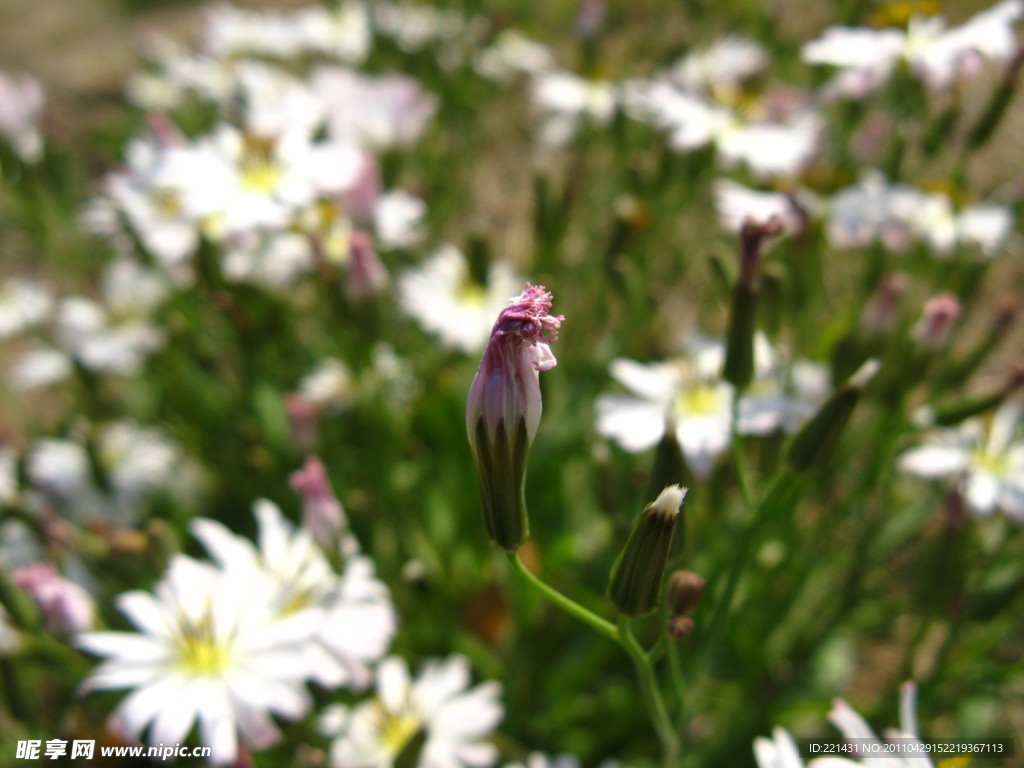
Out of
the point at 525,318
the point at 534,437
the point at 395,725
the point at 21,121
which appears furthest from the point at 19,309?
the point at 525,318

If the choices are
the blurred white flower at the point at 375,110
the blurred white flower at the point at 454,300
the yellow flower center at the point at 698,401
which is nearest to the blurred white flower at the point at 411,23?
the blurred white flower at the point at 375,110

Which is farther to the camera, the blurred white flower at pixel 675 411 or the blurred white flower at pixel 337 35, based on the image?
the blurred white flower at pixel 337 35

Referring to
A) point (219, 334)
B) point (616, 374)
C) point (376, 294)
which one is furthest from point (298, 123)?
point (616, 374)

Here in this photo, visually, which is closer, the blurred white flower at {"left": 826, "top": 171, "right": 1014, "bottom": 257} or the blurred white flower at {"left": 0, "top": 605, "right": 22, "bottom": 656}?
the blurred white flower at {"left": 0, "top": 605, "right": 22, "bottom": 656}

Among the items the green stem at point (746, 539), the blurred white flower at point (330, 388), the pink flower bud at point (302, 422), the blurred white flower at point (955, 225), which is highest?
the blurred white flower at point (330, 388)

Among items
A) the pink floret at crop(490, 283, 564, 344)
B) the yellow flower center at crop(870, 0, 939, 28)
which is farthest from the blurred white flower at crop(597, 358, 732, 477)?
the yellow flower center at crop(870, 0, 939, 28)

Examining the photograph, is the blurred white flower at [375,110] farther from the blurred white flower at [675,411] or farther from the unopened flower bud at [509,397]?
the unopened flower bud at [509,397]

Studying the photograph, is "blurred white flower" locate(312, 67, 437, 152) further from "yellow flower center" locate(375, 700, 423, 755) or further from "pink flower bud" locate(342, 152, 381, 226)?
"yellow flower center" locate(375, 700, 423, 755)
